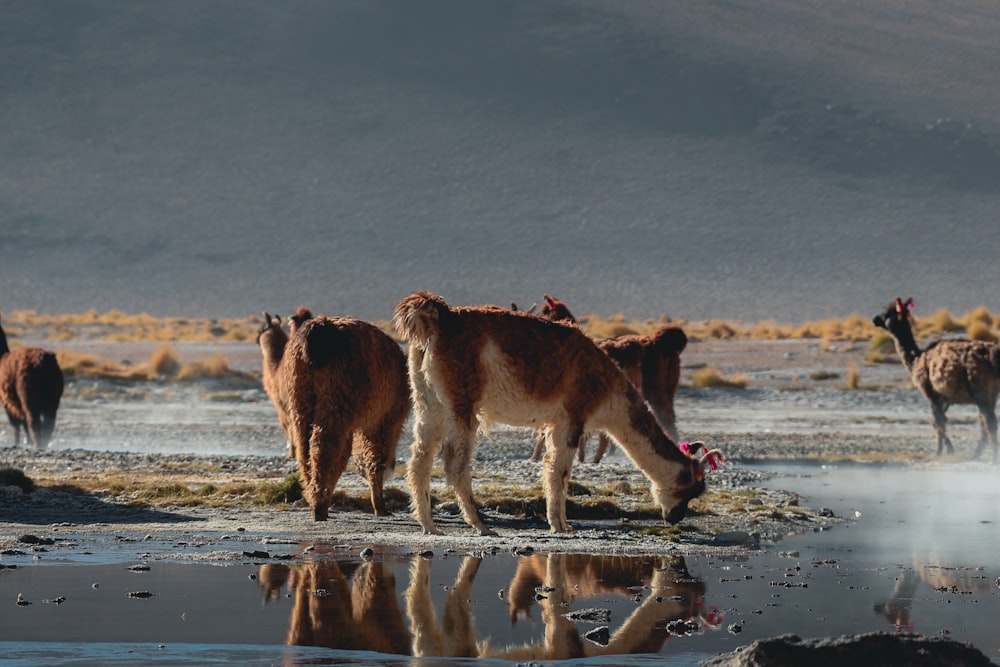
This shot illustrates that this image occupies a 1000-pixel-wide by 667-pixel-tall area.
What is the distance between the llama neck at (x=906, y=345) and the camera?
81.0ft

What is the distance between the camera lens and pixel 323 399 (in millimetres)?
13648

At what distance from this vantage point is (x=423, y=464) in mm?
13242

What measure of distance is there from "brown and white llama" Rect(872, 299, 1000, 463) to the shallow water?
34.4ft

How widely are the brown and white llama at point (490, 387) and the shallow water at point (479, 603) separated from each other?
137 centimetres

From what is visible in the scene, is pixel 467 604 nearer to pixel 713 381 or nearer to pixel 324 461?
pixel 324 461

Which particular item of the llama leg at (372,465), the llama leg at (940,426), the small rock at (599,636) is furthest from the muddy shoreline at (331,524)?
the llama leg at (940,426)

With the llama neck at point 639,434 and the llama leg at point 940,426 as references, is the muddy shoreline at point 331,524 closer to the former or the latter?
the llama neck at point 639,434

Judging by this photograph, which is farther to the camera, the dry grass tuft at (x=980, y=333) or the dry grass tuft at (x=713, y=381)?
the dry grass tuft at (x=980, y=333)

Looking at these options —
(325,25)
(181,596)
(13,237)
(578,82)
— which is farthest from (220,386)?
(325,25)

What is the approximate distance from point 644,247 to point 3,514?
77027 millimetres

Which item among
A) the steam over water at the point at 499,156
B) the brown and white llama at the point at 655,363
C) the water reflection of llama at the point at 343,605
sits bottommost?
the water reflection of llama at the point at 343,605

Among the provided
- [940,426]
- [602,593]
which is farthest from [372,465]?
[940,426]

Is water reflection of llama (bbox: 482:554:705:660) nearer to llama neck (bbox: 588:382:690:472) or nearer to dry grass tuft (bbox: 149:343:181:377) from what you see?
llama neck (bbox: 588:382:690:472)

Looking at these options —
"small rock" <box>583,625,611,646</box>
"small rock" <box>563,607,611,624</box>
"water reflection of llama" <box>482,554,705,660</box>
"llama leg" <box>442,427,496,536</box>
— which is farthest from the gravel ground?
"small rock" <box>583,625,611,646</box>
